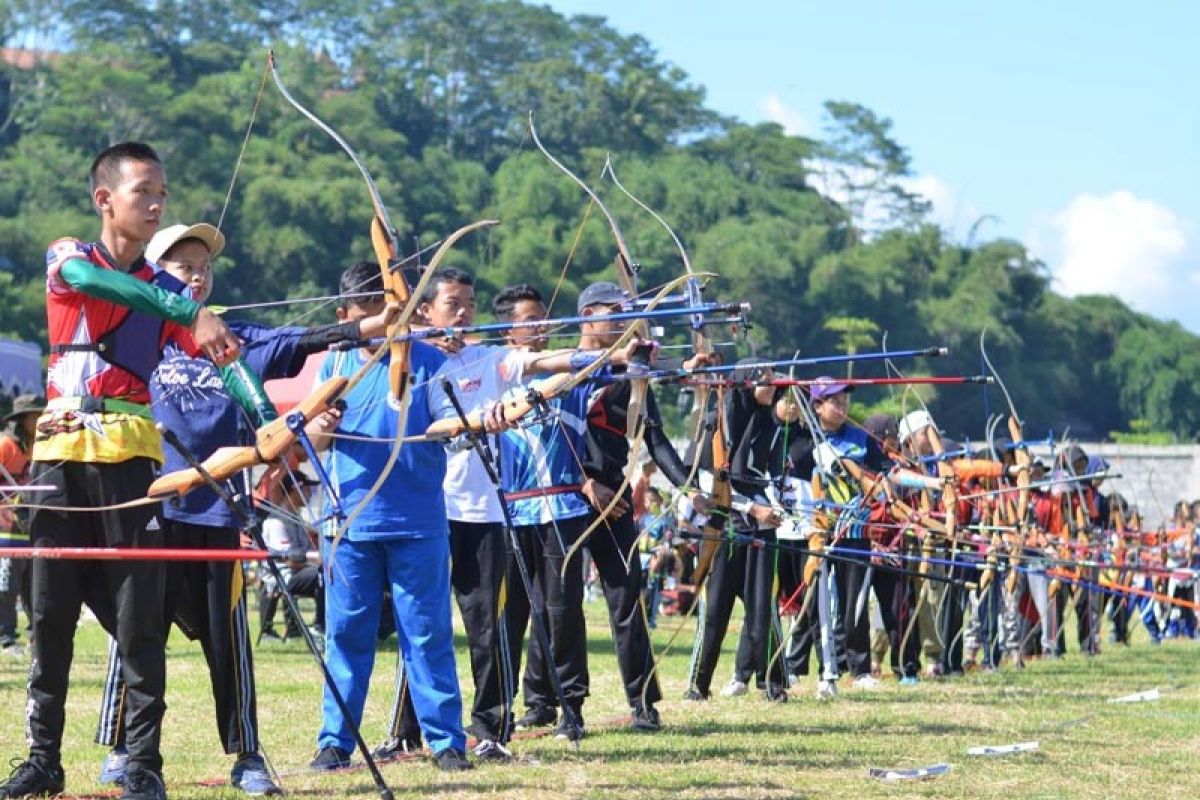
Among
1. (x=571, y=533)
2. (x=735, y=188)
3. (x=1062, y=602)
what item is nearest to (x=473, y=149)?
(x=735, y=188)

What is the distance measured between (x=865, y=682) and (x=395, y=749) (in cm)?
471

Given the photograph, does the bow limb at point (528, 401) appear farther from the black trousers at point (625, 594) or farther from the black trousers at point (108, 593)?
the black trousers at point (625, 594)

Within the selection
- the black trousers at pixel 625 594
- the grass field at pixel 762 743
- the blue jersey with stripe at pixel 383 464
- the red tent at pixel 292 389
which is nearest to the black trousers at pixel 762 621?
the grass field at pixel 762 743

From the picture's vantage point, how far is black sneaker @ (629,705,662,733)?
8633 millimetres

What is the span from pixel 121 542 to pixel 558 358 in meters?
1.79

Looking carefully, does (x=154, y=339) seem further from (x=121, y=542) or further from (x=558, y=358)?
(x=558, y=358)

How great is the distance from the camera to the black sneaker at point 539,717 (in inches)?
347

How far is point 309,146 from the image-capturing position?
3285 inches

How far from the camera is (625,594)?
28.2 ft

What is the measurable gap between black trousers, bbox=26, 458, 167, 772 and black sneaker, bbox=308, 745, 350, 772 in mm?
1028

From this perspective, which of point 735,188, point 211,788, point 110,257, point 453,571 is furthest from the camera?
point 735,188

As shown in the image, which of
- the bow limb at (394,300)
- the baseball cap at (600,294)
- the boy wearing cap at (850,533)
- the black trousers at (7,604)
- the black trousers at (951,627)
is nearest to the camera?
the bow limb at (394,300)

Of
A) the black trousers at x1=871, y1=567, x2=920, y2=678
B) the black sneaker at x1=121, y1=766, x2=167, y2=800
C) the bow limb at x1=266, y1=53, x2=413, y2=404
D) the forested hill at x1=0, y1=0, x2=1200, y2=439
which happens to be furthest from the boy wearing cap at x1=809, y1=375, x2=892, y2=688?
the forested hill at x1=0, y1=0, x2=1200, y2=439

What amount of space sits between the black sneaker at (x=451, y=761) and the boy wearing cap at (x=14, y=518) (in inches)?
189
